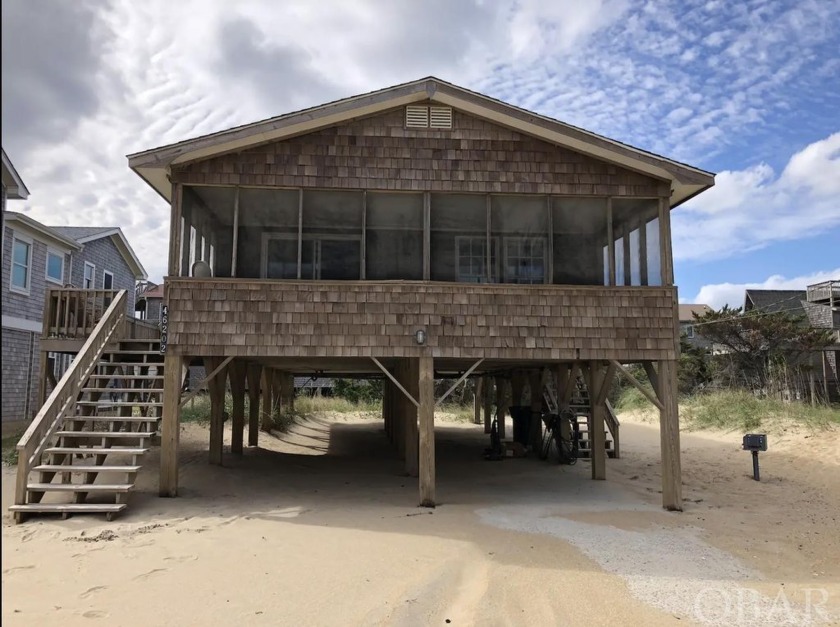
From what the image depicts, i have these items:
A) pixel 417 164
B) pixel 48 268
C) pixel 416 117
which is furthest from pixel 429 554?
pixel 48 268

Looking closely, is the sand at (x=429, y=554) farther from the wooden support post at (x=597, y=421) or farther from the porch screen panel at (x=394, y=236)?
the porch screen panel at (x=394, y=236)

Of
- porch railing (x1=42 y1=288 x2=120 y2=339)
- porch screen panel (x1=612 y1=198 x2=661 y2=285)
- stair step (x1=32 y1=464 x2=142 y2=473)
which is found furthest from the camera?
porch railing (x1=42 y1=288 x2=120 y2=339)

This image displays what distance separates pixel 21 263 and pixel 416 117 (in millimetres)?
13653

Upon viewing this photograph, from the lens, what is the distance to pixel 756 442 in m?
12.1

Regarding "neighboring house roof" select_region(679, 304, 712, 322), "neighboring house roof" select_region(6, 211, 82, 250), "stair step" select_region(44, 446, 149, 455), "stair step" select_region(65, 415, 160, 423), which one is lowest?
"stair step" select_region(44, 446, 149, 455)

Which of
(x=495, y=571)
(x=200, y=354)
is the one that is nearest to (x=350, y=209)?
(x=200, y=354)

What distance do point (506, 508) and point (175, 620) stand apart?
208 inches

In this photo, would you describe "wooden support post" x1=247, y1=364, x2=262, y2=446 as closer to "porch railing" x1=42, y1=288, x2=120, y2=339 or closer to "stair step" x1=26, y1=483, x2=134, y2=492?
"porch railing" x1=42, y1=288, x2=120, y2=339

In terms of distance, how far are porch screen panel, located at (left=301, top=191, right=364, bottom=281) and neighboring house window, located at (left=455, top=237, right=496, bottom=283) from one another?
1.53 m

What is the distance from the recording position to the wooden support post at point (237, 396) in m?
13.2

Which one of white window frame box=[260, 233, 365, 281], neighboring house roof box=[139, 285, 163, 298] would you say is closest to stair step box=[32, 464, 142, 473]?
white window frame box=[260, 233, 365, 281]

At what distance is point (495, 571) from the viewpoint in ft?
20.4

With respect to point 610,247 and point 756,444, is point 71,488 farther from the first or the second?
point 756,444

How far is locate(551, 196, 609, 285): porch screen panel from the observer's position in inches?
391
